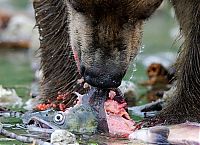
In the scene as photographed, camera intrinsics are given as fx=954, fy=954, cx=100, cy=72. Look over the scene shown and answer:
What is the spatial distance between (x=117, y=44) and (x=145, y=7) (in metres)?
0.29

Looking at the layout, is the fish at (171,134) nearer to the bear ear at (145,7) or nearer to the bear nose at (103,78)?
the bear nose at (103,78)

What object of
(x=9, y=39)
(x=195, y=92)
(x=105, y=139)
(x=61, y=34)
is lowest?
(x=105, y=139)

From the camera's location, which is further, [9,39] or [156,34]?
[156,34]

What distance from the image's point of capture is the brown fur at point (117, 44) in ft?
18.5

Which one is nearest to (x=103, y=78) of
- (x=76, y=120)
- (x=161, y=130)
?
(x=76, y=120)

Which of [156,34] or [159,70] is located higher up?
[156,34]

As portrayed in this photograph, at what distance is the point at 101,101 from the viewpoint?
5926mm

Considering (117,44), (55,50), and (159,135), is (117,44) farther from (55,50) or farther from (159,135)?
(55,50)

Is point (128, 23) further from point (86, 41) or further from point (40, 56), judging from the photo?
point (40, 56)

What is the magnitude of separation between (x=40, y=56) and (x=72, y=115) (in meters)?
1.54

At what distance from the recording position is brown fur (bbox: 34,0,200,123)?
5.63 meters

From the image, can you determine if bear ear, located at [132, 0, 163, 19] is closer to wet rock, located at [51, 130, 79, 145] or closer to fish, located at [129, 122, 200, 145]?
fish, located at [129, 122, 200, 145]

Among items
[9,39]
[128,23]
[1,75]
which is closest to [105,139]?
[128,23]

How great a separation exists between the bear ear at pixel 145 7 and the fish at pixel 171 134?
2.26 ft
